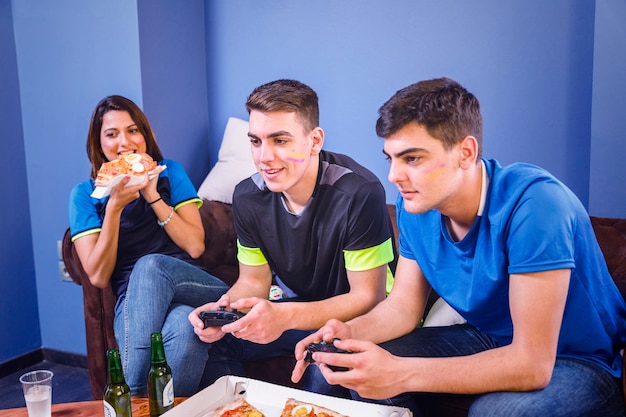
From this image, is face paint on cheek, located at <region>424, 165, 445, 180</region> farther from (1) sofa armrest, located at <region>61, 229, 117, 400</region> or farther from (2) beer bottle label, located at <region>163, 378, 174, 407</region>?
(1) sofa armrest, located at <region>61, 229, 117, 400</region>

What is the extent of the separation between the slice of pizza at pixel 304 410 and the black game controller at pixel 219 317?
36 centimetres

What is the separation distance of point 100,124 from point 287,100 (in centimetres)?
95

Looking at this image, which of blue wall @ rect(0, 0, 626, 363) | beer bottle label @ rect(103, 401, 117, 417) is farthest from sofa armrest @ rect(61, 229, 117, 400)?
beer bottle label @ rect(103, 401, 117, 417)

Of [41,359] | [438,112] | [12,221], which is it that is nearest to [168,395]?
[438,112]

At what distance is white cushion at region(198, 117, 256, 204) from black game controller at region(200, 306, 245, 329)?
1.40 m

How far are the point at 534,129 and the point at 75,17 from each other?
7.42 feet

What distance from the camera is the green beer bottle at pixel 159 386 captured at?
1471 mm

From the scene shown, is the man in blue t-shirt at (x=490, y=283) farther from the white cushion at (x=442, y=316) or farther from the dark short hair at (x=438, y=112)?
the white cushion at (x=442, y=316)

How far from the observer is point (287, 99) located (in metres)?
1.95

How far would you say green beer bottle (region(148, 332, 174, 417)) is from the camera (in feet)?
4.83

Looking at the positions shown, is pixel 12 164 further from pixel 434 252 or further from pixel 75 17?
pixel 434 252

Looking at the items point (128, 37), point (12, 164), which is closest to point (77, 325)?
point (12, 164)

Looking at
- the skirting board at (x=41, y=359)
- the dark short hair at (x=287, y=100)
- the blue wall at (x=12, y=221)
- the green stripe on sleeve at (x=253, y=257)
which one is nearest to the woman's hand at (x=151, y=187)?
the green stripe on sleeve at (x=253, y=257)

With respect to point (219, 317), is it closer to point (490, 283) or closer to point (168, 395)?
point (168, 395)
